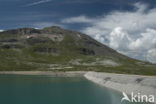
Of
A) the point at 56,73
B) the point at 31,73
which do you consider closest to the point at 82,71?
the point at 56,73

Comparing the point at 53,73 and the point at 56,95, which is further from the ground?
the point at 56,95

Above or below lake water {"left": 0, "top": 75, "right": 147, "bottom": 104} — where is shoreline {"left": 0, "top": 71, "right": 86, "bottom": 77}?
below

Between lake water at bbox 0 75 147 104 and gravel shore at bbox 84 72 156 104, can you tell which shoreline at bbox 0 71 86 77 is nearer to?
gravel shore at bbox 84 72 156 104

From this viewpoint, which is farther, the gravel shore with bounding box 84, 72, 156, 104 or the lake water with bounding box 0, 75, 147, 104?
the gravel shore with bounding box 84, 72, 156, 104

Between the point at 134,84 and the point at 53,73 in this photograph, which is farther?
the point at 53,73

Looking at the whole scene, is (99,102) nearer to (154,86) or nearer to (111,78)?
(154,86)

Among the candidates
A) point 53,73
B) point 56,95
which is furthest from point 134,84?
point 53,73

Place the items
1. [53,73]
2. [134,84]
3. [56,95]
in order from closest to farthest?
[56,95], [134,84], [53,73]

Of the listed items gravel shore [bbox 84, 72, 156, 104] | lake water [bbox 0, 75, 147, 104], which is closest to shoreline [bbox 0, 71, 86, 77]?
gravel shore [bbox 84, 72, 156, 104]

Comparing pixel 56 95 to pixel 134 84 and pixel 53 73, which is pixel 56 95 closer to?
pixel 134 84

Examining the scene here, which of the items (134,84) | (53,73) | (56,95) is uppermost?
(56,95)

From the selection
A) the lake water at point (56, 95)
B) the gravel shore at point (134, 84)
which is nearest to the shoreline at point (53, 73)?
the gravel shore at point (134, 84)
